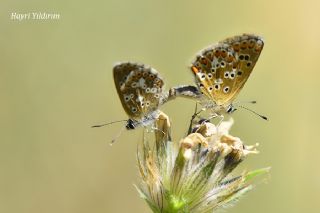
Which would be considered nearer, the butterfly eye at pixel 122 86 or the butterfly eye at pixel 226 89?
the butterfly eye at pixel 122 86

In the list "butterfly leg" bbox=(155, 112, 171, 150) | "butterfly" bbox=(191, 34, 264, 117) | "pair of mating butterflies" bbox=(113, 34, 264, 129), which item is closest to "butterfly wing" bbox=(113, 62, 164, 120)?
"pair of mating butterflies" bbox=(113, 34, 264, 129)

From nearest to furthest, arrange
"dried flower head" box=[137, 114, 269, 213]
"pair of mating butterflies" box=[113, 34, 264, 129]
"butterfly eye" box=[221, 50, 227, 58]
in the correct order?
1. "dried flower head" box=[137, 114, 269, 213]
2. "pair of mating butterflies" box=[113, 34, 264, 129]
3. "butterfly eye" box=[221, 50, 227, 58]

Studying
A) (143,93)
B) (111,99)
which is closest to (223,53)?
(143,93)

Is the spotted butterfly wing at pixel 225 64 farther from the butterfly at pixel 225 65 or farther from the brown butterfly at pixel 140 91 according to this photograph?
the brown butterfly at pixel 140 91

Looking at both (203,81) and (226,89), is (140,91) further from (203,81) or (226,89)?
(226,89)

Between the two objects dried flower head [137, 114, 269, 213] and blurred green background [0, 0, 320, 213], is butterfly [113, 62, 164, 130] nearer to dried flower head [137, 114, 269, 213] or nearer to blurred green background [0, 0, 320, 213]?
dried flower head [137, 114, 269, 213]

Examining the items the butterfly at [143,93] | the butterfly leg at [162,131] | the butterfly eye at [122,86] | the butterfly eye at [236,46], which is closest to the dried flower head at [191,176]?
the butterfly leg at [162,131]
